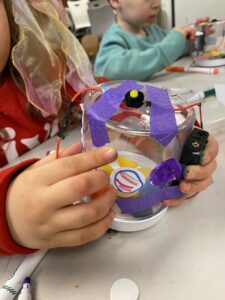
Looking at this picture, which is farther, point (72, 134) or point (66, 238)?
point (72, 134)

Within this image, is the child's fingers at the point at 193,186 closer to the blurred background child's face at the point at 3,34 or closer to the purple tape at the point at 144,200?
the purple tape at the point at 144,200

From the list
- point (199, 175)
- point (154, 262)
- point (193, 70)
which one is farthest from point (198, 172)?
point (193, 70)

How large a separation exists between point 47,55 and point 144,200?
14.0 inches

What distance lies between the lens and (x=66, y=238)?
30 centimetres

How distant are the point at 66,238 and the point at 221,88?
1.63 ft

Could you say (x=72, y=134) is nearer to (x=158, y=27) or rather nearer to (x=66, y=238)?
(x=66, y=238)

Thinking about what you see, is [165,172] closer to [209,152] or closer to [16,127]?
[209,152]

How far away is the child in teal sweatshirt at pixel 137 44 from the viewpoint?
35.5 inches

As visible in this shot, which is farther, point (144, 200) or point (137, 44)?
point (137, 44)

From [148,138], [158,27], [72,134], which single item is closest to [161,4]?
[158,27]

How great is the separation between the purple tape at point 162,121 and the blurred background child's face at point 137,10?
902 mm

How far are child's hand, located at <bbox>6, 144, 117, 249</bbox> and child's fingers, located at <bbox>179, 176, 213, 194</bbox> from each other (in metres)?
0.08

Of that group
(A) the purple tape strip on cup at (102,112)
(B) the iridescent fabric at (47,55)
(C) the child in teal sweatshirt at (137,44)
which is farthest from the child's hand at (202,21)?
(A) the purple tape strip on cup at (102,112)

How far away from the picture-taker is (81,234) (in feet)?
0.97
